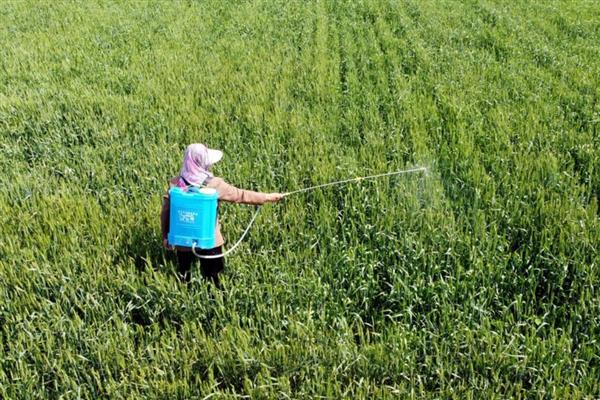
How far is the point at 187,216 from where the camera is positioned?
3174 mm

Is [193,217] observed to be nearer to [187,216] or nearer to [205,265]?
[187,216]

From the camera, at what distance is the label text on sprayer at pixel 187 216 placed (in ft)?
10.4

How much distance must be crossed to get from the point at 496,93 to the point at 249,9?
25.5 ft

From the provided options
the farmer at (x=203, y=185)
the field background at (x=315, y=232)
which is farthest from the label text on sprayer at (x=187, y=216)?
the field background at (x=315, y=232)

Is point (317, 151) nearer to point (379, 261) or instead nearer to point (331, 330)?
point (379, 261)

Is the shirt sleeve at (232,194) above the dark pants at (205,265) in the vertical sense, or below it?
above

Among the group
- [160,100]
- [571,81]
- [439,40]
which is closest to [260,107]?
[160,100]

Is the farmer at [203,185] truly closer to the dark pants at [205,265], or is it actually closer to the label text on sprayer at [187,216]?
the dark pants at [205,265]

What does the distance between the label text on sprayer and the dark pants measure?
0.32 meters

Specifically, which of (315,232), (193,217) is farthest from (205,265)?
(315,232)

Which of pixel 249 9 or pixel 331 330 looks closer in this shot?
pixel 331 330

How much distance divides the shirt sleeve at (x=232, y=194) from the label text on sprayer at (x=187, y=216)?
0.25m

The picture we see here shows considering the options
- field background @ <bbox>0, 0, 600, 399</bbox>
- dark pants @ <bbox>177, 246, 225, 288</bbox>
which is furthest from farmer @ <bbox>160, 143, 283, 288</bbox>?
field background @ <bbox>0, 0, 600, 399</bbox>

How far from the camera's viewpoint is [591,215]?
4.00m
